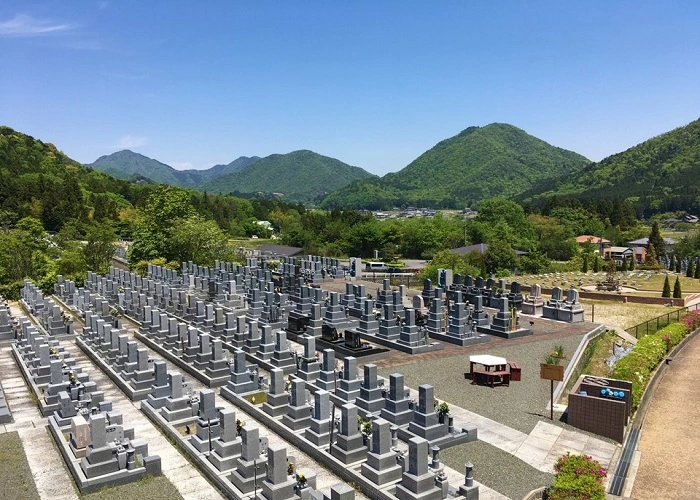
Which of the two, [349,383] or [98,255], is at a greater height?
[98,255]

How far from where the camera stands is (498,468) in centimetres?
1384

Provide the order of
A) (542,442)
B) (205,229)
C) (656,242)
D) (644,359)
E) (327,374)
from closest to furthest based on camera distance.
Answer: (542,442)
(327,374)
(644,359)
(205,229)
(656,242)

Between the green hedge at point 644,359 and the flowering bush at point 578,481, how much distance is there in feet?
22.9

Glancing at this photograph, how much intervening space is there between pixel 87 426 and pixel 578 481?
1228cm

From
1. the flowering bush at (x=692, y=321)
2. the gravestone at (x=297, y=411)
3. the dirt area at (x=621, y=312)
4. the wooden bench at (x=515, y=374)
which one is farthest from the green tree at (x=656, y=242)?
the gravestone at (x=297, y=411)

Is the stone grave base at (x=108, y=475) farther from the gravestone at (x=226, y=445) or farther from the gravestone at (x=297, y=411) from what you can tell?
the gravestone at (x=297, y=411)

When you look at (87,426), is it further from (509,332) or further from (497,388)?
(509,332)

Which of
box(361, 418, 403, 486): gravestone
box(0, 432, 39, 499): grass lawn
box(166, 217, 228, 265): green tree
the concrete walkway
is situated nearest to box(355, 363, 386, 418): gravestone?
the concrete walkway

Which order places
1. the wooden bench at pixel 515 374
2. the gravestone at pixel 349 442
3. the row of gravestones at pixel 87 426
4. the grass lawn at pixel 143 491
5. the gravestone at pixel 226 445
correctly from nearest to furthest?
the grass lawn at pixel 143 491, the row of gravestones at pixel 87 426, the gravestone at pixel 226 445, the gravestone at pixel 349 442, the wooden bench at pixel 515 374

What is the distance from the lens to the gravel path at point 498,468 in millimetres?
12938

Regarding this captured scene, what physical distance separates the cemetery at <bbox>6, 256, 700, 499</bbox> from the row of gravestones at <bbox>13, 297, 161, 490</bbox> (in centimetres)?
4

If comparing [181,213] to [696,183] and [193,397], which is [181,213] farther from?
[696,183]

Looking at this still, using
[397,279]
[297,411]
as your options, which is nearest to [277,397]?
[297,411]

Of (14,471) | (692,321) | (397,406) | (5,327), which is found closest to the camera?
(14,471)
